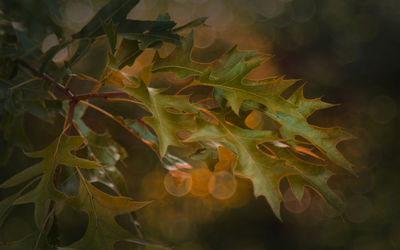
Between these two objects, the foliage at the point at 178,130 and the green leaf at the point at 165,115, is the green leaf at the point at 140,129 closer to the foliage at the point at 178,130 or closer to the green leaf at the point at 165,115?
the foliage at the point at 178,130

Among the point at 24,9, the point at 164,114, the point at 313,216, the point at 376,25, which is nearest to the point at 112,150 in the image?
the point at 164,114

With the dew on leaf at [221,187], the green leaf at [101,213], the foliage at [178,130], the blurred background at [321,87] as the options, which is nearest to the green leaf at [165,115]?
the foliage at [178,130]

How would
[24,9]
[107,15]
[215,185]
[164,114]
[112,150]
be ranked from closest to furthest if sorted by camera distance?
[164,114], [107,15], [112,150], [24,9], [215,185]

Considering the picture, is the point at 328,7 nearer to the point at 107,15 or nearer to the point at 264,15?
the point at 264,15

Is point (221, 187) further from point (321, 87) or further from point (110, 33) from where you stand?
point (110, 33)

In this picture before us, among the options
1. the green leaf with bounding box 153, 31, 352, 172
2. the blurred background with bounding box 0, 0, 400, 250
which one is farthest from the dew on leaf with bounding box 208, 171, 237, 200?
the green leaf with bounding box 153, 31, 352, 172

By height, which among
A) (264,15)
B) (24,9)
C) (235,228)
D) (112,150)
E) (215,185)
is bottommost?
(235,228)

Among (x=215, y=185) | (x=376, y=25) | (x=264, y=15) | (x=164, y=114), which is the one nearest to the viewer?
(x=164, y=114)
